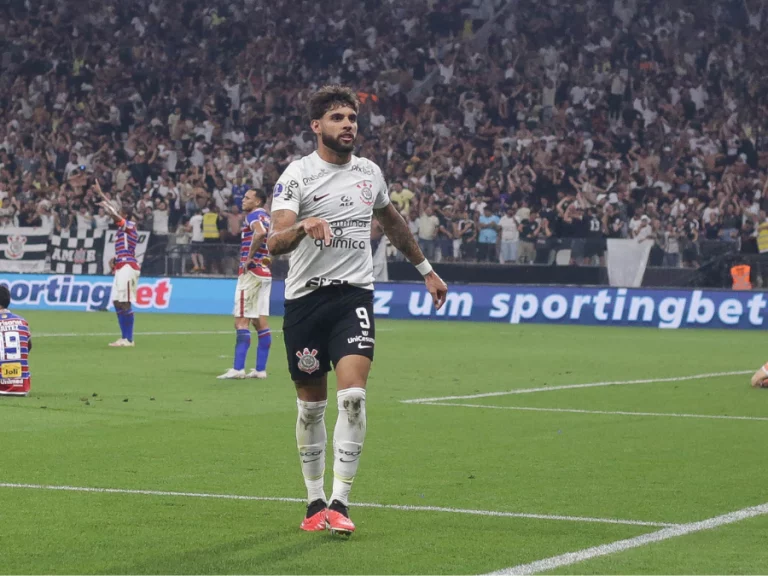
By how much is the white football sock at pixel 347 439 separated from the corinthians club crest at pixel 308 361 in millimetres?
221

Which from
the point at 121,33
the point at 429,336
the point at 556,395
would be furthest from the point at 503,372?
the point at 121,33

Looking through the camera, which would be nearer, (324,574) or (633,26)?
(324,574)

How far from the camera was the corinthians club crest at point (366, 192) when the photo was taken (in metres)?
7.54

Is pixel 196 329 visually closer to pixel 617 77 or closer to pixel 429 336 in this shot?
pixel 429 336

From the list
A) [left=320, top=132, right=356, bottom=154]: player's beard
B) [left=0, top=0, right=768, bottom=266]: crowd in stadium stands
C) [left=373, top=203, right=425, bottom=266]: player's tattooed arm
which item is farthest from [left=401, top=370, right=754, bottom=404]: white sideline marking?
[left=0, top=0, right=768, bottom=266]: crowd in stadium stands

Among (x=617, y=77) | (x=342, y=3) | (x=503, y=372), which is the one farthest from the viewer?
(x=342, y=3)

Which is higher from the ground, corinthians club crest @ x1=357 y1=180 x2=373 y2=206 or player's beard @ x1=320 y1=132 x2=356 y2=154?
player's beard @ x1=320 y1=132 x2=356 y2=154

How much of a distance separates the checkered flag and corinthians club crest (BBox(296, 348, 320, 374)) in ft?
89.4

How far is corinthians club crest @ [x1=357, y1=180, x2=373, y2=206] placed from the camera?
297 inches

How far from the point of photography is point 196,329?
26.8m

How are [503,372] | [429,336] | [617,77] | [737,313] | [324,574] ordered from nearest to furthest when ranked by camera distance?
[324,574] → [503,372] → [429,336] → [737,313] → [617,77]

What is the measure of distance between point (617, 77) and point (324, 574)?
1271 inches

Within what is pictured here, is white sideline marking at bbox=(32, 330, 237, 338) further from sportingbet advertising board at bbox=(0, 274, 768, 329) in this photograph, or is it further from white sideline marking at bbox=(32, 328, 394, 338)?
sportingbet advertising board at bbox=(0, 274, 768, 329)

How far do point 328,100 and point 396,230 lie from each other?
3.04 ft
